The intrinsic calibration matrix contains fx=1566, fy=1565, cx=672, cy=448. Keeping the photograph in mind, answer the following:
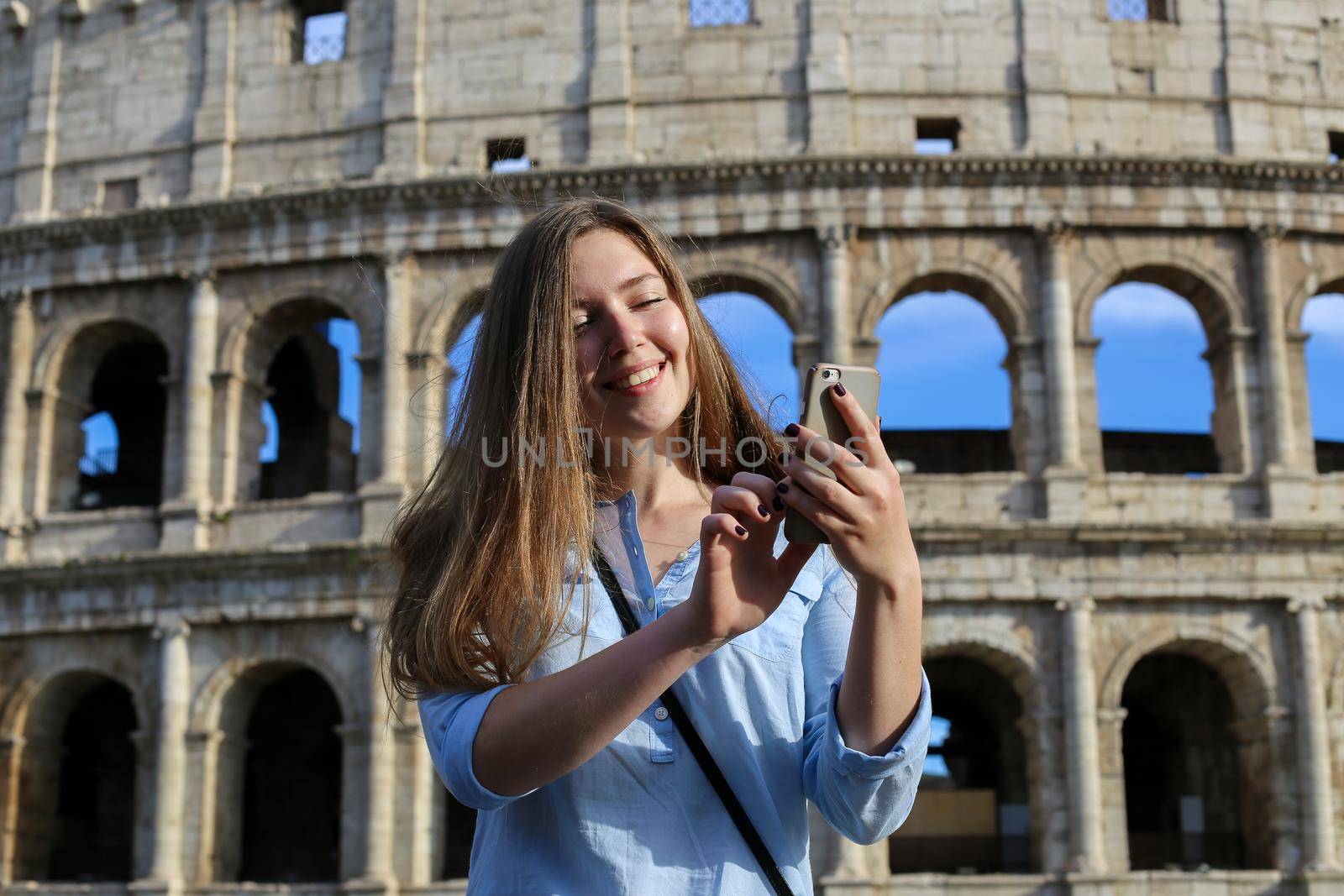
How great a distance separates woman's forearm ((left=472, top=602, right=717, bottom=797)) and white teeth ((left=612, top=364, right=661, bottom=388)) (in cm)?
49

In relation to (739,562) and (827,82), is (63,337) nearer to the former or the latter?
(827,82)

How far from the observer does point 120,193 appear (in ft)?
68.5

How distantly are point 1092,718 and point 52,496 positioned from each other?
43.2 ft

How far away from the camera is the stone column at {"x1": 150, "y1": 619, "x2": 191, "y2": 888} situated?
18.1 meters

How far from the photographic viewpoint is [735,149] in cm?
1919

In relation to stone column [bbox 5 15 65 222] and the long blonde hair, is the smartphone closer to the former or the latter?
the long blonde hair

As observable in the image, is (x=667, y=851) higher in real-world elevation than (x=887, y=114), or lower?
lower

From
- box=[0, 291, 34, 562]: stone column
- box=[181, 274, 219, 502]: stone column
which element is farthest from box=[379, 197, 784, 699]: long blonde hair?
box=[0, 291, 34, 562]: stone column

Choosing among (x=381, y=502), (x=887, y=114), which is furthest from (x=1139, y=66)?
(x=381, y=502)

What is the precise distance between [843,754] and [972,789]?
61.8 ft

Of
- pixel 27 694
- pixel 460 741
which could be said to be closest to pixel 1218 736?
pixel 27 694

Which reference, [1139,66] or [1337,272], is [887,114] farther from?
[1337,272]

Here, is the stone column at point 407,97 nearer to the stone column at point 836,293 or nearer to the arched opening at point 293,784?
the stone column at point 836,293

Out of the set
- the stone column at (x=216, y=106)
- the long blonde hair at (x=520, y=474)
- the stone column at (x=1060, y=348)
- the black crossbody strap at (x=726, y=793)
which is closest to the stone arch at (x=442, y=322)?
the stone column at (x=216, y=106)
